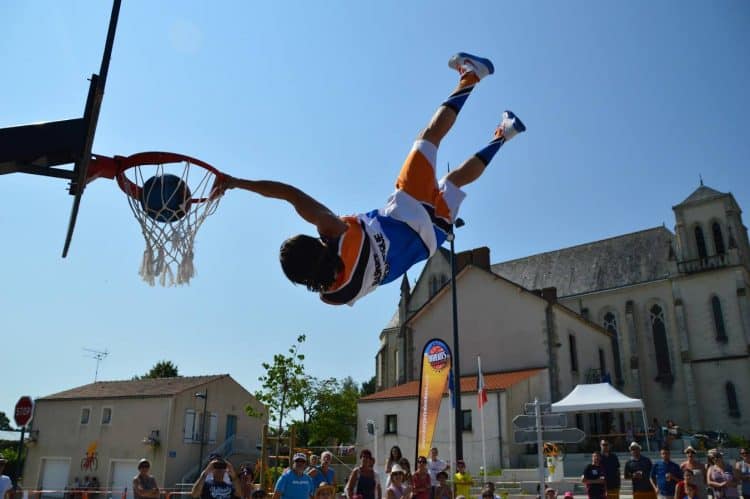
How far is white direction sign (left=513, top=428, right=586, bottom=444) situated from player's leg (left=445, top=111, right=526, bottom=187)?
16.4 ft

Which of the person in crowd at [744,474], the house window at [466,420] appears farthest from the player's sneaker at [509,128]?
the house window at [466,420]

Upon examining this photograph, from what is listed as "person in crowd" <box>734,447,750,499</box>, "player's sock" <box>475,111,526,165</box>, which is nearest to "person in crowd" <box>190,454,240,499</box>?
"player's sock" <box>475,111,526,165</box>

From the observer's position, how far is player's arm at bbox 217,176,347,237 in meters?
4.03

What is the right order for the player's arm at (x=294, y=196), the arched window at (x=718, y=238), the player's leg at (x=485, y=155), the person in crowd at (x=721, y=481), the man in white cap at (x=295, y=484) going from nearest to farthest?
the player's arm at (x=294, y=196) → the player's leg at (x=485, y=155) → the man in white cap at (x=295, y=484) → the person in crowd at (x=721, y=481) → the arched window at (x=718, y=238)

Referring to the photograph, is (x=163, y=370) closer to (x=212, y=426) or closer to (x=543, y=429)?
(x=212, y=426)

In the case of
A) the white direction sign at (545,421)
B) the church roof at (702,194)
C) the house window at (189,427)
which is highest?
the church roof at (702,194)

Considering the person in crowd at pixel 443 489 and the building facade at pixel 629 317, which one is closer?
the person in crowd at pixel 443 489

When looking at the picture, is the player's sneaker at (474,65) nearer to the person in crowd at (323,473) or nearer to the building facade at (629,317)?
the person in crowd at (323,473)

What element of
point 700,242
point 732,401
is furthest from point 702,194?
point 732,401

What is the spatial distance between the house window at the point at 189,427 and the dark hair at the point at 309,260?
27564mm

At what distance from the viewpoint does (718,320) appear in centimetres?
3359

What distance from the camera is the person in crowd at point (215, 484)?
24.2ft

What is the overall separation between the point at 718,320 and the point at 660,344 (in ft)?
11.1

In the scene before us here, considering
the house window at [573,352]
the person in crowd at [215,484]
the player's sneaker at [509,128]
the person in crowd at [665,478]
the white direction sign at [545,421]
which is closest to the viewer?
the player's sneaker at [509,128]
